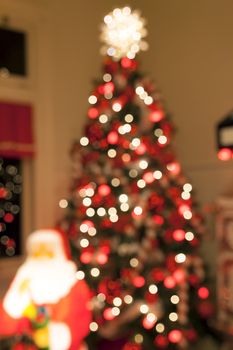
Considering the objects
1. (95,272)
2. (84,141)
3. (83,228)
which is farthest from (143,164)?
(95,272)

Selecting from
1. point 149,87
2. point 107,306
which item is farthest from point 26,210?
point 149,87

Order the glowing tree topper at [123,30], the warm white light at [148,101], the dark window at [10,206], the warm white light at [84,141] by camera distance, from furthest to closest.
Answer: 1. the dark window at [10,206]
2. the warm white light at [84,141]
3. the warm white light at [148,101]
4. the glowing tree topper at [123,30]

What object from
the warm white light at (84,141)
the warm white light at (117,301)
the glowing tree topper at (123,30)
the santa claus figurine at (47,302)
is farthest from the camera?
the warm white light at (84,141)

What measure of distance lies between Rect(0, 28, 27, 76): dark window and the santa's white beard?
1.87 meters

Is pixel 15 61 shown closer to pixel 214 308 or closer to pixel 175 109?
pixel 175 109

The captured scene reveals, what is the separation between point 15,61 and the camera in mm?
3742

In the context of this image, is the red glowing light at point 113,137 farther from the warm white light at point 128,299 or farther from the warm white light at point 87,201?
the warm white light at point 128,299

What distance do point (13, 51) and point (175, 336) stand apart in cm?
268

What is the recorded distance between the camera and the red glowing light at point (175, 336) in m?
3.13

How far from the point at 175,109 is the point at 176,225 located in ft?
3.86

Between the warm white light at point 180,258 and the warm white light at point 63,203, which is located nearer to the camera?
the warm white light at point 180,258

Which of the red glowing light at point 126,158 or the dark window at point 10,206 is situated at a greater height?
the red glowing light at point 126,158

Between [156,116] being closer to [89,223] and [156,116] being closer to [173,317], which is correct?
[89,223]

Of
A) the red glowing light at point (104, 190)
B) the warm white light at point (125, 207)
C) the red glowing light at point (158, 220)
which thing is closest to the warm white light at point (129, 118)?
the red glowing light at point (104, 190)
